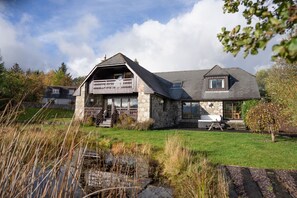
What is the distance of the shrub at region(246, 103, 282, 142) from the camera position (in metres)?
10.4

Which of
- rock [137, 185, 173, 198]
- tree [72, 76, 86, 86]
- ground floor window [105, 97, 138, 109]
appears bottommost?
rock [137, 185, 173, 198]

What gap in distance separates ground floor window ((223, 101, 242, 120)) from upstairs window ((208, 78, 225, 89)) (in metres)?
1.81

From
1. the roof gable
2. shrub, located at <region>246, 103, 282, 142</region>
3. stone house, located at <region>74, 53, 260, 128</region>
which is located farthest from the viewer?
the roof gable

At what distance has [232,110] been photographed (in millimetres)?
20906

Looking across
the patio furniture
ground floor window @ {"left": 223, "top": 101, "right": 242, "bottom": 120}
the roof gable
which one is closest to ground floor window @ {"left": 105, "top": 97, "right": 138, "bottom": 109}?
the patio furniture

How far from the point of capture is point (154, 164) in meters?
6.55

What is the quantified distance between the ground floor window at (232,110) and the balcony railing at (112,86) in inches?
386

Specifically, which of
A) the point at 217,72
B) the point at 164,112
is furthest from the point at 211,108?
the point at 164,112

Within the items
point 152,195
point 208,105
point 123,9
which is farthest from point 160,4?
point 208,105

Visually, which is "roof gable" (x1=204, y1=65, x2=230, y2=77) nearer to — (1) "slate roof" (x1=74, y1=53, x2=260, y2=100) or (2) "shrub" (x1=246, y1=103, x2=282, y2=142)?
(1) "slate roof" (x1=74, y1=53, x2=260, y2=100)

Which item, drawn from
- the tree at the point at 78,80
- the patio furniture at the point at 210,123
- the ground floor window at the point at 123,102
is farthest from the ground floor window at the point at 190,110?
the tree at the point at 78,80

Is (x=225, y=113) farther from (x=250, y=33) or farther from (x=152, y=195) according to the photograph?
(x=250, y=33)

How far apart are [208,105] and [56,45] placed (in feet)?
62.0

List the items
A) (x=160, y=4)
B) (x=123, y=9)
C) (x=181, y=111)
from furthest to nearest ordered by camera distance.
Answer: (x=181, y=111)
(x=160, y=4)
(x=123, y=9)
